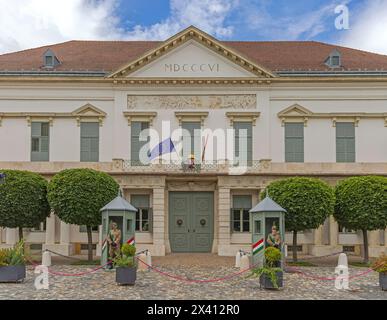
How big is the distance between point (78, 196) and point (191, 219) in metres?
7.40

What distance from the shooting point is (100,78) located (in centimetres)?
2691

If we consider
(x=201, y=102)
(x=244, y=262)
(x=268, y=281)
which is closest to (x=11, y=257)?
(x=268, y=281)

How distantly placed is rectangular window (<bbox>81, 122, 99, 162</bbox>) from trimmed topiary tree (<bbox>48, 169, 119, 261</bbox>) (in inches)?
219

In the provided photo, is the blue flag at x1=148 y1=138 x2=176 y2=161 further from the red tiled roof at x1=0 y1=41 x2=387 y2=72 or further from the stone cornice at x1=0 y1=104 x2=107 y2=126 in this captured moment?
the red tiled roof at x1=0 y1=41 x2=387 y2=72

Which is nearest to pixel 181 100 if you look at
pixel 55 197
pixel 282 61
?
pixel 282 61

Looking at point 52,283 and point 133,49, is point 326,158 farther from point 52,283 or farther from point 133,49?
point 52,283

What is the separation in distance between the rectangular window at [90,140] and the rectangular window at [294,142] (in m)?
9.68

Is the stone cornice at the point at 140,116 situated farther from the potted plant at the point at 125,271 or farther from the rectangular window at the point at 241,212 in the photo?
the potted plant at the point at 125,271

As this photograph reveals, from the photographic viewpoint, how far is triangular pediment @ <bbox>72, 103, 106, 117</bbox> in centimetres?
2703

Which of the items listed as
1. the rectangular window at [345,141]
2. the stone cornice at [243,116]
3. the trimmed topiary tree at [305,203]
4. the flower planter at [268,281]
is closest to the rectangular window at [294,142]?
the stone cornice at [243,116]

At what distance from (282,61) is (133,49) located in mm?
8890

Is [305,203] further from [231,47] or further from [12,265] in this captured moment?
[12,265]

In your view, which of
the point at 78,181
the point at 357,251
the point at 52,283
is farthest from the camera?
the point at 357,251

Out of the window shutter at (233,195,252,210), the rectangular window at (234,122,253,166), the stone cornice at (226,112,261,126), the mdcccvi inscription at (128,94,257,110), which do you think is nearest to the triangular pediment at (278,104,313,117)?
the stone cornice at (226,112,261,126)
